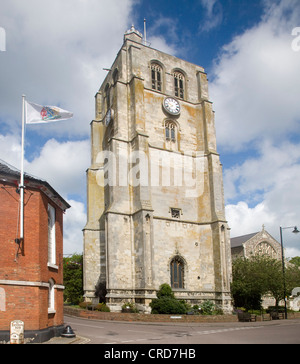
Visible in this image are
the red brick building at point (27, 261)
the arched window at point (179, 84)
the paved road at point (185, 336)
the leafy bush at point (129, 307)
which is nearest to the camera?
the red brick building at point (27, 261)

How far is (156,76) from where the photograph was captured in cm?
4025

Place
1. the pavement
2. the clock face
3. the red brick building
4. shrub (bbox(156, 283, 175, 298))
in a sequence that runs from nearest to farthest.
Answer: the red brick building
the pavement
shrub (bbox(156, 283, 175, 298))
the clock face

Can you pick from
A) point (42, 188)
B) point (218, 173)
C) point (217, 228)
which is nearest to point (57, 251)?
point (42, 188)

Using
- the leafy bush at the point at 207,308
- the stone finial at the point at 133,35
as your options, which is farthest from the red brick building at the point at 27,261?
the stone finial at the point at 133,35

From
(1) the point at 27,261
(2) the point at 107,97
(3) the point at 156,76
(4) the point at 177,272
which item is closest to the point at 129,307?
(4) the point at 177,272

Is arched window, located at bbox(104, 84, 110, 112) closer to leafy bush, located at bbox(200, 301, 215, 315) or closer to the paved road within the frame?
leafy bush, located at bbox(200, 301, 215, 315)

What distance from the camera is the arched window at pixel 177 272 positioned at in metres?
33.8

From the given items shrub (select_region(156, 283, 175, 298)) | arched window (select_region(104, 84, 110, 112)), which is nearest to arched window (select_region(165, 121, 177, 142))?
arched window (select_region(104, 84, 110, 112))

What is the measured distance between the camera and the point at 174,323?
25.5 m

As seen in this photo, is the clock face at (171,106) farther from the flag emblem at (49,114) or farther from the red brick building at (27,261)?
the red brick building at (27,261)

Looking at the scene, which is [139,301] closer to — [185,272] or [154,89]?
[185,272]

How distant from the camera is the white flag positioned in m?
16.2

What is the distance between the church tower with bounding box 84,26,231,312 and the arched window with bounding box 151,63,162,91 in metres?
0.12

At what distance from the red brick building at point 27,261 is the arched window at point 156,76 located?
85.8 feet
